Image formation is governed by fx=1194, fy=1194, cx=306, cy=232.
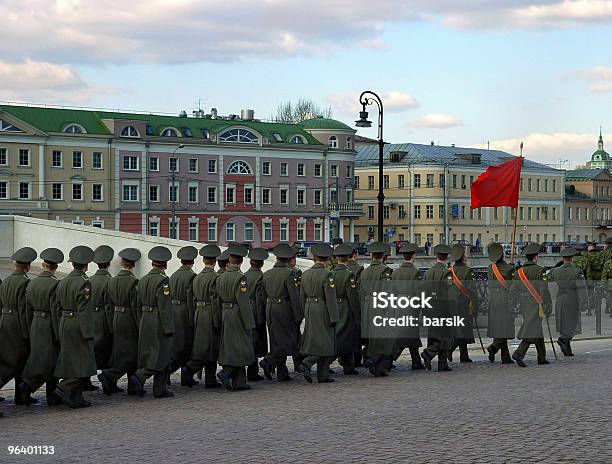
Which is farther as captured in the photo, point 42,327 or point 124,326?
point 124,326

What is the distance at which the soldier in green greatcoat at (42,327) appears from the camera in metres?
14.0

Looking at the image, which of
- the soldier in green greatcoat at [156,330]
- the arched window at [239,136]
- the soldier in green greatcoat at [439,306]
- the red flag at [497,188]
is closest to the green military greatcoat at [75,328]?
the soldier in green greatcoat at [156,330]

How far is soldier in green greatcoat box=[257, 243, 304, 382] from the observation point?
1664 cm

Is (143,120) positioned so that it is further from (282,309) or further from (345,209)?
(282,309)

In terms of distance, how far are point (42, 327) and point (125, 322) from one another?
1333mm

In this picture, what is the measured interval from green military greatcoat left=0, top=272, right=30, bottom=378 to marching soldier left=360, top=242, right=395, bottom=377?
17.1ft

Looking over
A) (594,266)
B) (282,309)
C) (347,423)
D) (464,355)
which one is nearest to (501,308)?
(464,355)

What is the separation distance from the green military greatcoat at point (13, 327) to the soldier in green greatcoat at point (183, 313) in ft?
7.46

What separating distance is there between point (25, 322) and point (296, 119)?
112 meters

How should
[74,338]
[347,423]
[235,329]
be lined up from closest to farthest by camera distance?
[347,423]
[74,338]
[235,329]

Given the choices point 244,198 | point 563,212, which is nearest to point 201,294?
point 244,198

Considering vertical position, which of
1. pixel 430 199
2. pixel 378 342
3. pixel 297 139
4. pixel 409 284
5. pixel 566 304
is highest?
pixel 297 139

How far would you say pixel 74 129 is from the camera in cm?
8131

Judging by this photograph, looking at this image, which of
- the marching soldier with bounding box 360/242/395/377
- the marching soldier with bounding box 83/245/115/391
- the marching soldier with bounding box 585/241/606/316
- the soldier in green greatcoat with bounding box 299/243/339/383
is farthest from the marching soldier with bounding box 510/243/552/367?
the marching soldier with bounding box 585/241/606/316
